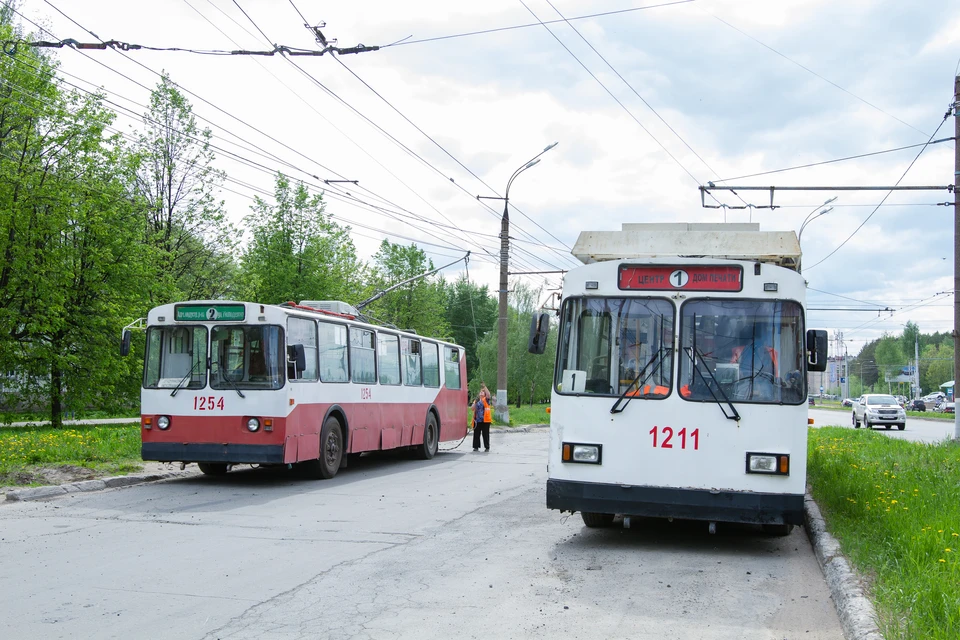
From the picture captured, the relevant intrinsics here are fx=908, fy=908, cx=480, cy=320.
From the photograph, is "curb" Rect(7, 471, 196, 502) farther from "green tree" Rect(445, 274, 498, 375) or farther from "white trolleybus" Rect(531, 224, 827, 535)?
"green tree" Rect(445, 274, 498, 375)

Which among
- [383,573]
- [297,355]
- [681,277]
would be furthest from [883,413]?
[383,573]

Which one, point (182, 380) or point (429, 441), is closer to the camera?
point (182, 380)

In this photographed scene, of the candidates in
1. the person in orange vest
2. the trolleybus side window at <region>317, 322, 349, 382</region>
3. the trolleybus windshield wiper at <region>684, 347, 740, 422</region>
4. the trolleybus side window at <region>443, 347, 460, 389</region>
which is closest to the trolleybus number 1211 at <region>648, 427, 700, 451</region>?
the trolleybus windshield wiper at <region>684, 347, 740, 422</region>

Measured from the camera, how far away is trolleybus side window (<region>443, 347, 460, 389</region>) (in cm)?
2295

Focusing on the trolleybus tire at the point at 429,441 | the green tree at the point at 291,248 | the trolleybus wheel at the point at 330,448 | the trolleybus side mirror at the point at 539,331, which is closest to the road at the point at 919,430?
the trolleybus tire at the point at 429,441

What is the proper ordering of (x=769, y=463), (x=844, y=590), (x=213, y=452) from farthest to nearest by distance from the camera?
(x=213, y=452) → (x=769, y=463) → (x=844, y=590)

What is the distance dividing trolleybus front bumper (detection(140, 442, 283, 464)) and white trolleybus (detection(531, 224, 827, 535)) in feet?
19.9

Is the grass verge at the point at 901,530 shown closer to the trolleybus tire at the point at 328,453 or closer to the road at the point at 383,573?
the road at the point at 383,573

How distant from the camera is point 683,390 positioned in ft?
28.8

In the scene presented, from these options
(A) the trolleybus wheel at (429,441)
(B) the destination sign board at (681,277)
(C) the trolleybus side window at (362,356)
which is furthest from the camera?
(A) the trolleybus wheel at (429,441)

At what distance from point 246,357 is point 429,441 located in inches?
324

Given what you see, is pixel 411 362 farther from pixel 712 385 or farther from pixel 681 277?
pixel 712 385

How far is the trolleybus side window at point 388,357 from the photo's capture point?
1842 cm

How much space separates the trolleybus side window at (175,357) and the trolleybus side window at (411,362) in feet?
20.3
